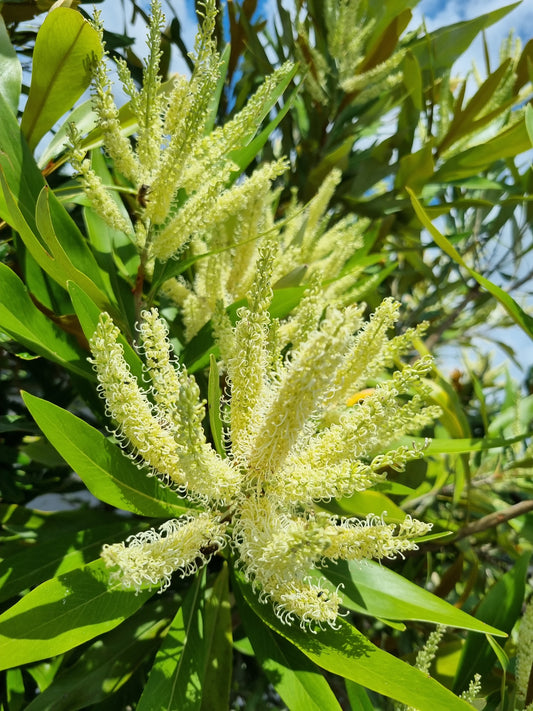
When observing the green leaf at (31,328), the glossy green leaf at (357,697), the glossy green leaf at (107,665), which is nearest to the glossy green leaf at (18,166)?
the green leaf at (31,328)

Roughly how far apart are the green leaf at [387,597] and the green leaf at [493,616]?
490mm

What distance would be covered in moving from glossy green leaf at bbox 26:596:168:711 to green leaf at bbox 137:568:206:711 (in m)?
0.33

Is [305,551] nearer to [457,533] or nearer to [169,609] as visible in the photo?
[169,609]

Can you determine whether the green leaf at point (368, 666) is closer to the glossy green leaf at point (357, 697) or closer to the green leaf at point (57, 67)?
the glossy green leaf at point (357, 697)

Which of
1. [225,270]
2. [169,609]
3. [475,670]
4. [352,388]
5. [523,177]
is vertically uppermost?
[523,177]

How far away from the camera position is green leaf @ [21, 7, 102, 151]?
104 centimetres

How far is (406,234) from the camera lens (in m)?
2.31

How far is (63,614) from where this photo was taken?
2.95ft

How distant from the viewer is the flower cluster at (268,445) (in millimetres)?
707

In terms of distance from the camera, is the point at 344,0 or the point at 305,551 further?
the point at 344,0

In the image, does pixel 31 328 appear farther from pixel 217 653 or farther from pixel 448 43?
pixel 448 43

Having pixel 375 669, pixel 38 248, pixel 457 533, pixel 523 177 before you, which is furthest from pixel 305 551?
pixel 523 177

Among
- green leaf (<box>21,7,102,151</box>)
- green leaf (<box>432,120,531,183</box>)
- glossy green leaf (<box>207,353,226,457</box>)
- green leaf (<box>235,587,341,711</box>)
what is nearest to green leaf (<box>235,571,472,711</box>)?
green leaf (<box>235,587,341,711</box>)

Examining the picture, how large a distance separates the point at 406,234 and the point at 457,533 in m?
1.24
